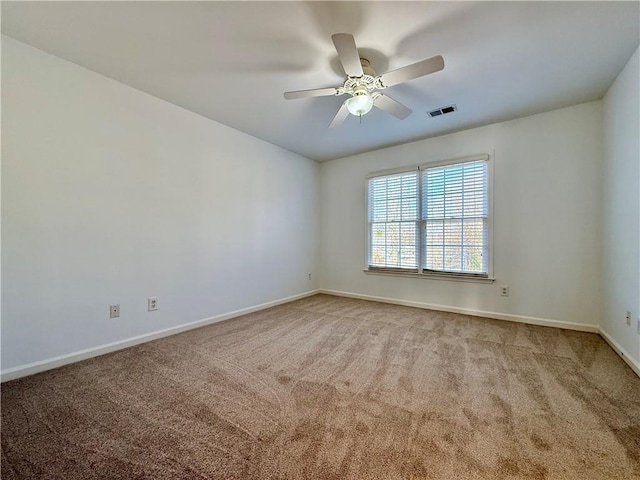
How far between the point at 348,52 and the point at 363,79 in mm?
372

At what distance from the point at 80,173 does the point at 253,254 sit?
6.74 feet

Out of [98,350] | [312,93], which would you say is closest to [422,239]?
[312,93]

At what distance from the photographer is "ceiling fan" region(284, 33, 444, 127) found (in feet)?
5.61

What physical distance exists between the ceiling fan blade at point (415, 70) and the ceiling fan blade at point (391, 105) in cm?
25

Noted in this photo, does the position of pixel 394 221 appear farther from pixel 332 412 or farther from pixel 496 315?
pixel 332 412

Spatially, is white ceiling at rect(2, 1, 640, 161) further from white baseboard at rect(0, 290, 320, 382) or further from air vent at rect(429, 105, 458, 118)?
white baseboard at rect(0, 290, 320, 382)

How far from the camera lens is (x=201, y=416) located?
1545 mm

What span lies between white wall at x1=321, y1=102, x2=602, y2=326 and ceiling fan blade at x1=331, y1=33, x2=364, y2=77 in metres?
2.39

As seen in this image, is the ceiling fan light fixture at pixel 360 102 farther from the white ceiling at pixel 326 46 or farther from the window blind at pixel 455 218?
the window blind at pixel 455 218

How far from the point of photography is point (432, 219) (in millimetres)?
3846

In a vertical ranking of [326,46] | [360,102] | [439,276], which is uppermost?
[326,46]

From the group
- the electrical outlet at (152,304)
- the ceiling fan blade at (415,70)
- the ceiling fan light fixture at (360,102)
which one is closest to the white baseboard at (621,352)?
the ceiling fan blade at (415,70)

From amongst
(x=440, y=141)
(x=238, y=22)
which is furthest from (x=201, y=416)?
(x=440, y=141)

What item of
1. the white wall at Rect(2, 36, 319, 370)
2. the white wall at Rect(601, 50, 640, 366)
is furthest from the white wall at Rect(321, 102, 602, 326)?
the white wall at Rect(2, 36, 319, 370)
